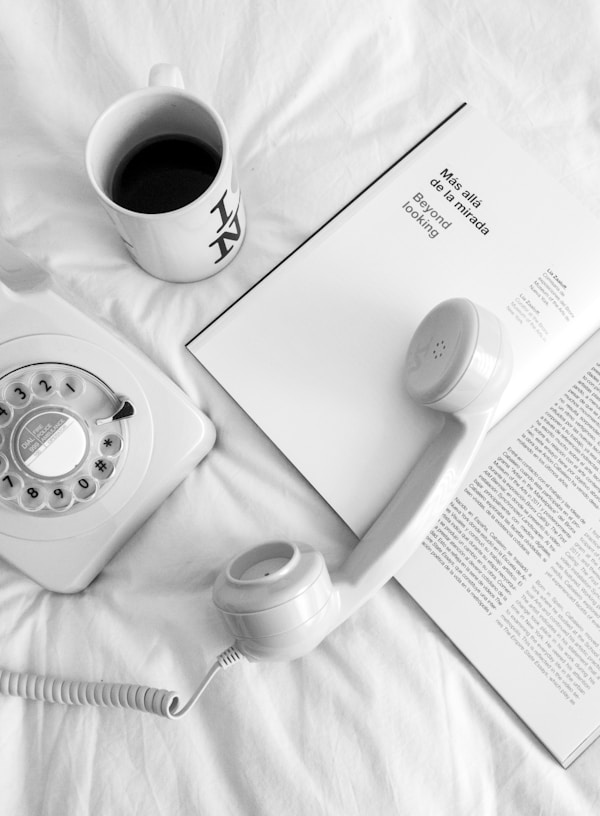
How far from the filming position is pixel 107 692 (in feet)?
1.74

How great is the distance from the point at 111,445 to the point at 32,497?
6 cm

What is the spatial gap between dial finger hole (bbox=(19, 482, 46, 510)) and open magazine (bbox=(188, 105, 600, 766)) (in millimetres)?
153

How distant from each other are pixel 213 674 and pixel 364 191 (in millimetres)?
378

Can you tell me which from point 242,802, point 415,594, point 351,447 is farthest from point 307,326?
point 242,802

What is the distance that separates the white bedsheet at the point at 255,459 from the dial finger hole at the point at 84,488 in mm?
70

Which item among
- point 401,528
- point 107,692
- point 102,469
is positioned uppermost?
point 401,528

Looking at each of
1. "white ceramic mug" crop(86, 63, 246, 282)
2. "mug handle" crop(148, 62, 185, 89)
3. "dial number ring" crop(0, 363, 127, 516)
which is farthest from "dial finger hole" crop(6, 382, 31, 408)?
"mug handle" crop(148, 62, 185, 89)

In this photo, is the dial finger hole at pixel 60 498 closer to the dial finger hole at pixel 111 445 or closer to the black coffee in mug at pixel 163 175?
the dial finger hole at pixel 111 445

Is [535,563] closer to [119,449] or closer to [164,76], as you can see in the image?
[119,449]

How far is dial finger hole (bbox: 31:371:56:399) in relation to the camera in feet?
1.71

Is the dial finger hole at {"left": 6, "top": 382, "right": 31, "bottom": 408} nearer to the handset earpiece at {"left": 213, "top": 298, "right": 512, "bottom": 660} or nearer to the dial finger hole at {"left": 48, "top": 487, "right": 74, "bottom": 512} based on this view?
the dial finger hole at {"left": 48, "top": 487, "right": 74, "bottom": 512}

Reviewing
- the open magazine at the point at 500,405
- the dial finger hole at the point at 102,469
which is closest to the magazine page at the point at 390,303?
the open magazine at the point at 500,405

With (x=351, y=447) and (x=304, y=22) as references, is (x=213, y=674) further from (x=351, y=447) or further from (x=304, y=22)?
(x=304, y=22)

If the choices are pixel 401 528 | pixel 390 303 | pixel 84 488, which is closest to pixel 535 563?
pixel 401 528
